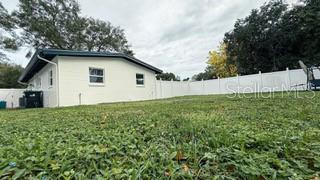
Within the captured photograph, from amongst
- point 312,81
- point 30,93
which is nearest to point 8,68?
point 30,93

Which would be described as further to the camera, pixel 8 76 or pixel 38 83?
pixel 8 76

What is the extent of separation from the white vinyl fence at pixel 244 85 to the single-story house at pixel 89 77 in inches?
125

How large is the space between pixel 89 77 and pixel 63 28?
14.0 meters

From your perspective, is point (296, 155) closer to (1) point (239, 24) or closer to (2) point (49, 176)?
(2) point (49, 176)

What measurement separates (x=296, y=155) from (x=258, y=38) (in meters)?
21.6

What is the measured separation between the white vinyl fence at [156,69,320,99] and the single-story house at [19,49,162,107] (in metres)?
3.18

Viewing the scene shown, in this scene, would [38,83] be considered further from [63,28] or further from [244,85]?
[244,85]

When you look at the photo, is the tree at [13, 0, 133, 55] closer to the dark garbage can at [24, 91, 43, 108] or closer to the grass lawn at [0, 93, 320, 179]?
the dark garbage can at [24, 91, 43, 108]

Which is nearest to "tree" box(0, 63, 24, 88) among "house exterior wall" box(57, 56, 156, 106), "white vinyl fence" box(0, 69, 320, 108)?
"white vinyl fence" box(0, 69, 320, 108)

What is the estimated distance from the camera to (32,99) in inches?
491

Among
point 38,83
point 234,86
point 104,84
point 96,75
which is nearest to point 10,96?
point 38,83

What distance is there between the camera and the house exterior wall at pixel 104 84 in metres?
11.1

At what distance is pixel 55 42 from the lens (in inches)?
883

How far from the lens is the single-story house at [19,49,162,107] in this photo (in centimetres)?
1098
